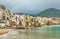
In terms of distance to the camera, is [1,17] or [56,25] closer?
[1,17]

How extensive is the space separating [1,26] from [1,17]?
214cm

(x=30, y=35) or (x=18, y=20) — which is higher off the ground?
(x=18, y=20)

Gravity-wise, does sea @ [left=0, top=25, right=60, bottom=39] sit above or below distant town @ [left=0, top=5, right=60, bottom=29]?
below

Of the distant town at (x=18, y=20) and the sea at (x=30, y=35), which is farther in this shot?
the distant town at (x=18, y=20)

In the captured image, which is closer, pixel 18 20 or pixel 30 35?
pixel 30 35

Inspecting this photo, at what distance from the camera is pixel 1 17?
1266cm

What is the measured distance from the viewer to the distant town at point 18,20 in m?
12.4

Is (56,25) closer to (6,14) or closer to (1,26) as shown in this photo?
(6,14)

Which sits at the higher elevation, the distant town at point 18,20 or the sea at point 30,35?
the distant town at point 18,20

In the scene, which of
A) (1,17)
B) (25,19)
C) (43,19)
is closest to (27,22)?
(25,19)

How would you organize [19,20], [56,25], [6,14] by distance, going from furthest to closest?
1. [56,25]
2. [19,20]
3. [6,14]

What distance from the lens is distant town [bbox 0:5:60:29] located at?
12381 millimetres

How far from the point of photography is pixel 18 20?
48.6ft

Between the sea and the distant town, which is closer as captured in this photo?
the sea
